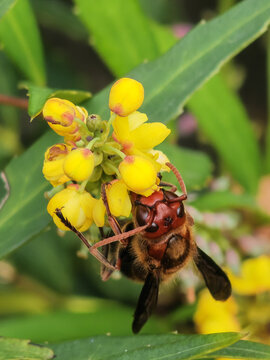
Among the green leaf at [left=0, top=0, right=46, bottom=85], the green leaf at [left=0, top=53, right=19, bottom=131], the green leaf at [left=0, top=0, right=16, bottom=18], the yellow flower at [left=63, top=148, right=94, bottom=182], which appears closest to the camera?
the yellow flower at [left=63, top=148, right=94, bottom=182]

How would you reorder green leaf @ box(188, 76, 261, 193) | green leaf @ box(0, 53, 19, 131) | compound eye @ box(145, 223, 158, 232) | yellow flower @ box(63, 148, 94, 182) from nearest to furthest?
1. yellow flower @ box(63, 148, 94, 182)
2. compound eye @ box(145, 223, 158, 232)
3. green leaf @ box(188, 76, 261, 193)
4. green leaf @ box(0, 53, 19, 131)

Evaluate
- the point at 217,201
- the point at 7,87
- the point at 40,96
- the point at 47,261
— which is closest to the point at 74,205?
the point at 40,96

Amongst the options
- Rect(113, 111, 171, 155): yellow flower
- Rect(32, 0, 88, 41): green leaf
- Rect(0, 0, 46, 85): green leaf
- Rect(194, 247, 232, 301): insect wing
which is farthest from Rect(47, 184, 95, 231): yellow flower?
Rect(32, 0, 88, 41): green leaf

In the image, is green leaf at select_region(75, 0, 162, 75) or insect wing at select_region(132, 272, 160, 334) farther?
green leaf at select_region(75, 0, 162, 75)

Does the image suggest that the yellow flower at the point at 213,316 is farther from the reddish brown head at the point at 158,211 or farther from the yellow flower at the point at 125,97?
the yellow flower at the point at 125,97

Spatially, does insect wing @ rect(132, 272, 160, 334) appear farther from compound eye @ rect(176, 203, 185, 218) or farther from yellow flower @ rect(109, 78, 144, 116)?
yellow flower @ rect(109, 78, 144, 116)

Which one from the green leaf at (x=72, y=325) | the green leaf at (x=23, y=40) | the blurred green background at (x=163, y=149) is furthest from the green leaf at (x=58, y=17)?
the green leaf at (x=72, y=325)

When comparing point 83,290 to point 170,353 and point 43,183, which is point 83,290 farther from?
point 170,353
